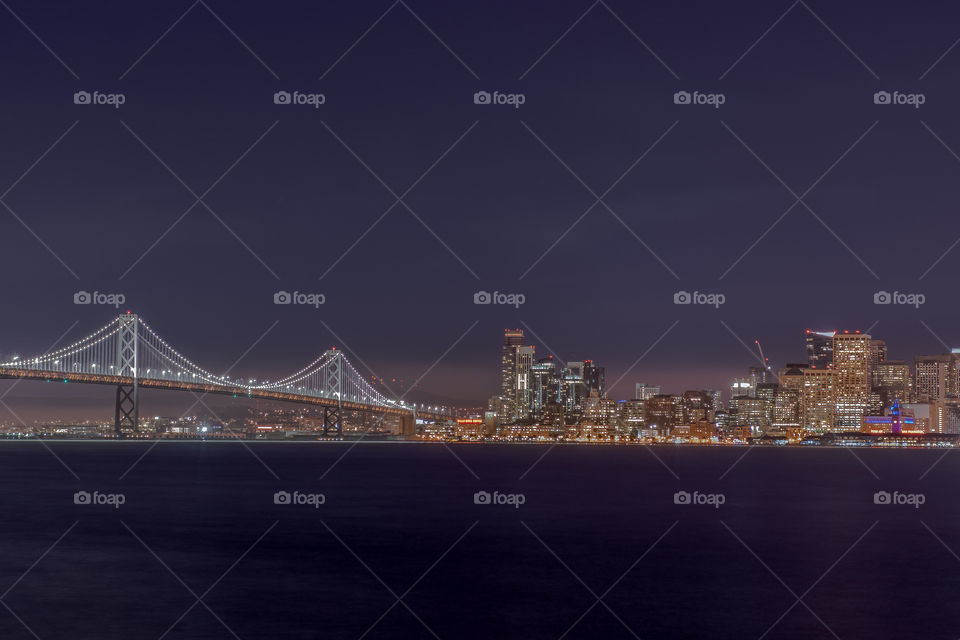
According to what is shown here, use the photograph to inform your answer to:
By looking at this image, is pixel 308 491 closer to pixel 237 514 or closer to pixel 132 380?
pixel 237 514

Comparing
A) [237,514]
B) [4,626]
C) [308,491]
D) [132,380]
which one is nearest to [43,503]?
[237,514]

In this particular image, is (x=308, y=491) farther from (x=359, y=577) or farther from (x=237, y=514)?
(x=359, y=577)

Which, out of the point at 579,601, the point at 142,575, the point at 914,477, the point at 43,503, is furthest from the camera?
the point at 914,477

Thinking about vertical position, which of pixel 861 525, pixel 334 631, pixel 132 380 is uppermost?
pixel 132 380

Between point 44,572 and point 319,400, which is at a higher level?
point 319,400

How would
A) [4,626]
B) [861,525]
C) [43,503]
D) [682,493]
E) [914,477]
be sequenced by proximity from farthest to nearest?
1. [914,477]
2. [682,493]
3. [43,503]
4. [861,525]
5. [4,626]

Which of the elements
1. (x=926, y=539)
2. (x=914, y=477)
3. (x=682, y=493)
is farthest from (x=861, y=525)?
(x=914, y=477)

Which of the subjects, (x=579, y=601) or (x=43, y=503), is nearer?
(x=579, y=601)
